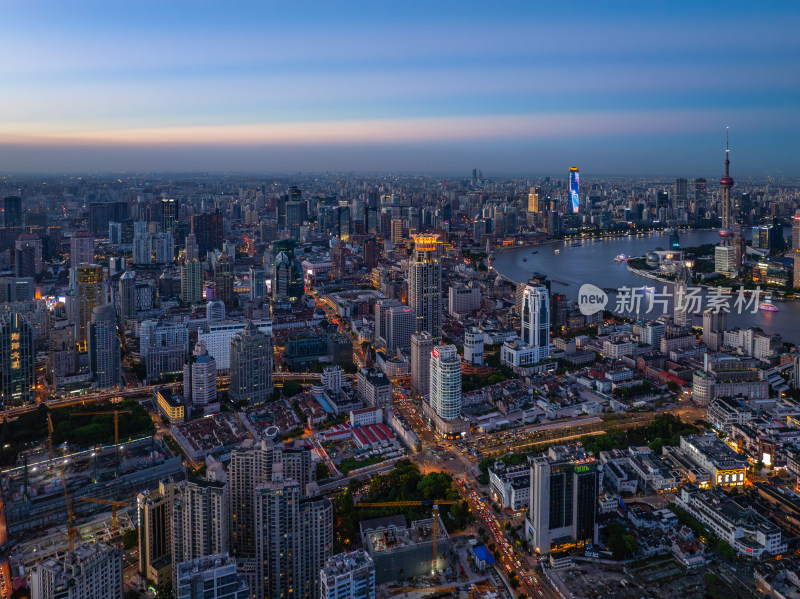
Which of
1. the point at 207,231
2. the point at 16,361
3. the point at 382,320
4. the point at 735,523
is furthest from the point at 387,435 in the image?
the point at 207,231

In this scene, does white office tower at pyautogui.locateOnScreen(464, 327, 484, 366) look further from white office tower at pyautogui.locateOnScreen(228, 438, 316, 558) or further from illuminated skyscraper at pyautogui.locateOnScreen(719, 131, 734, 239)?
illuminated skyscraper at pyautogui.locateOnScreen(719, 131, 734, 239)

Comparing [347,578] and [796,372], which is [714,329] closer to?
[796,372]

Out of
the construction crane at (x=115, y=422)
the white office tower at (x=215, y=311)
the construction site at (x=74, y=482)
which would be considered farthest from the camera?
the white office tower at (x=215, y=311)

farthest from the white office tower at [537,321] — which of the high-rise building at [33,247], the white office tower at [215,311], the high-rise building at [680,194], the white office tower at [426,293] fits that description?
the high-rise building at [680,194]

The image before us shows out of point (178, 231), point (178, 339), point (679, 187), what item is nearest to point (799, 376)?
point (178, 339)

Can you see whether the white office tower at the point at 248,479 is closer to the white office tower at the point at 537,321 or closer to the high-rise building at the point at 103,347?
the high-rise building at the point at 103,347

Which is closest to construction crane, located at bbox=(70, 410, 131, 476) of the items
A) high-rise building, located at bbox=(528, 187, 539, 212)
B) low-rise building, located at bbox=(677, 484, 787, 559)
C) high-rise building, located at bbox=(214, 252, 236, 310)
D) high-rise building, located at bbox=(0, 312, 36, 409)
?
high-rise building, located at bbox=(0, 312, 36, 409)

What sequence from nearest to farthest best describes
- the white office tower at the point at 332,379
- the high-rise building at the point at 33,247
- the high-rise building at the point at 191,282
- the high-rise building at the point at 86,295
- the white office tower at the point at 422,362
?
1. the white office tower at the point at 332,379
2. the white office tower at the point at 422,362
3. the high-rise building at the point at 86,295
4. the high-rise building at the point at 191,282
5. the high-rise building at the point at 33,247
